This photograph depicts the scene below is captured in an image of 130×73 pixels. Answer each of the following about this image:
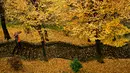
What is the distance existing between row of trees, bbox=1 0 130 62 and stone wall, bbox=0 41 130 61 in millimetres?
3271

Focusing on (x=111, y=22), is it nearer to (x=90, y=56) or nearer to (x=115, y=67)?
(x=115, y=67)

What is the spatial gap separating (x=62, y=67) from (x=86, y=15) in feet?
17.2

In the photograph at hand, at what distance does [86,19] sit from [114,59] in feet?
23.1

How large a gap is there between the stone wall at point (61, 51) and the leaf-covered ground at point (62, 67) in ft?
4.83

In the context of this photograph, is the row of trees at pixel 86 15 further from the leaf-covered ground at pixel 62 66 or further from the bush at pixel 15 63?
the bush at pixel 15 63

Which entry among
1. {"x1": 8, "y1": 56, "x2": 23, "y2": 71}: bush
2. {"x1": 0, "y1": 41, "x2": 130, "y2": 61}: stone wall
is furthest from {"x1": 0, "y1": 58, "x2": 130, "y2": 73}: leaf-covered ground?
{"x1": 0, "y1": 41, "x2": 130, "y2": 61}: stone wall

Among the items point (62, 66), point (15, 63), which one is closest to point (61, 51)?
point (62, 66)

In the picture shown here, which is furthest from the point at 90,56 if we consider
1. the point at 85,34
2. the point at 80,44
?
the point at 85,34

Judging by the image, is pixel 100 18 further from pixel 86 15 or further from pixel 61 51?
pixel 61 51

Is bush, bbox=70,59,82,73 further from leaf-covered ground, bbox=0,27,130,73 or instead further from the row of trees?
the row of trees

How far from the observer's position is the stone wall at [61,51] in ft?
89.1

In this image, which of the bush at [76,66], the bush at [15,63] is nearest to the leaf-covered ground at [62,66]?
the bush at [15,63]

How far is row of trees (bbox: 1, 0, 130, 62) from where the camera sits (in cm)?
2316

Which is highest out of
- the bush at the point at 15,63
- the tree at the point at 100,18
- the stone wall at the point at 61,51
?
the tree at the point at 100,18
